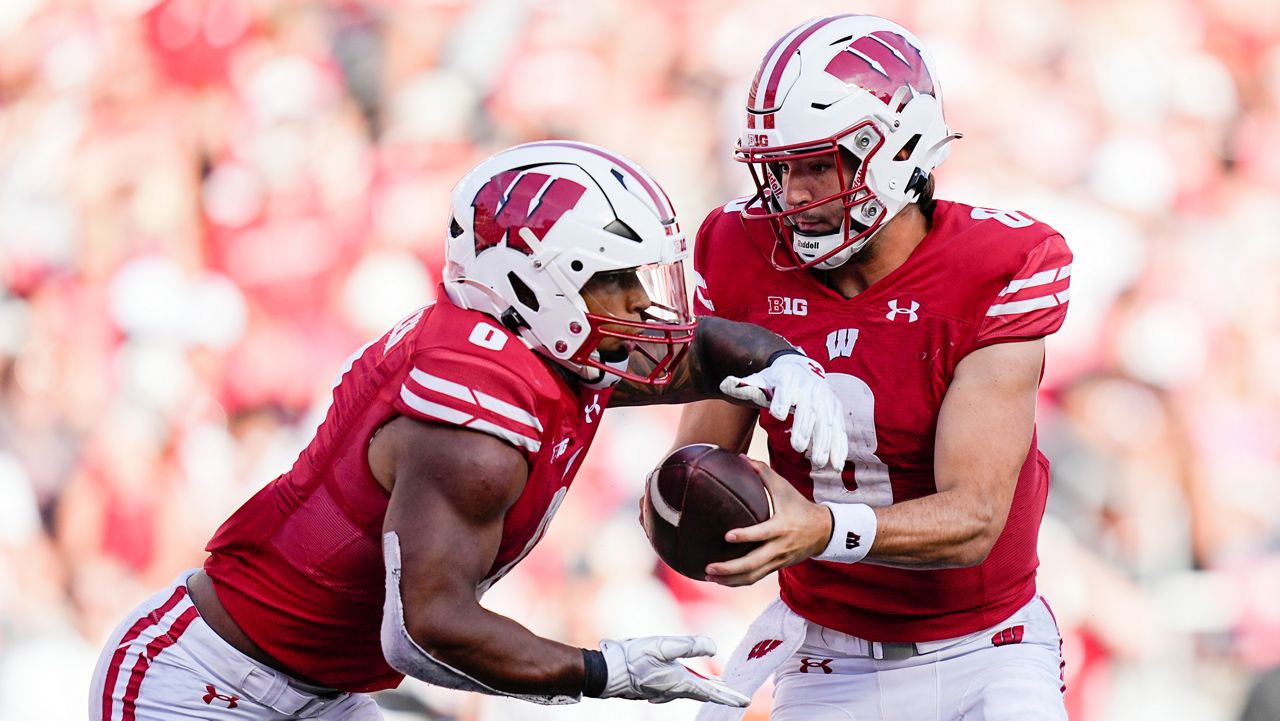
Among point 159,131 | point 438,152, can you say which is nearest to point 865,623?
point 438,152

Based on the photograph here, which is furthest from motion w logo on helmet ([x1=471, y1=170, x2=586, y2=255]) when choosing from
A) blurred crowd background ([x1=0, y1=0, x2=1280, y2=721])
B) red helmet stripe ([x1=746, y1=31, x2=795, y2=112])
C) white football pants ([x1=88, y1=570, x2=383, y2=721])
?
blurred crowd background ([x1=0, y1=0, x2=1280, y2=721])

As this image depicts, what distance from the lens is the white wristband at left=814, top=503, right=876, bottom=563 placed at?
91.0 inches

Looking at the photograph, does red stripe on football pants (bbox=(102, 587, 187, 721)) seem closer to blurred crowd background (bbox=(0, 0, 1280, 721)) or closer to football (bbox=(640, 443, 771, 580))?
football (bbox=(640, 443, 771, 580))

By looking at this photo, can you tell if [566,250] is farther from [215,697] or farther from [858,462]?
[215,697]

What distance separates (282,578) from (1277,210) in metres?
3.18

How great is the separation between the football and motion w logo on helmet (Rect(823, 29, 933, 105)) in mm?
737

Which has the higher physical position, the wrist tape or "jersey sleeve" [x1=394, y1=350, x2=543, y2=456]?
"jersey sleeve" [x1=394, y1=350, x2=543, y2=456]

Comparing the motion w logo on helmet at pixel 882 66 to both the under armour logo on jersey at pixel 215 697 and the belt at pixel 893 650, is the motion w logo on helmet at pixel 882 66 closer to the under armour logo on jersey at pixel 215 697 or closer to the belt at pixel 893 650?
→ the belt at pixel 893 650

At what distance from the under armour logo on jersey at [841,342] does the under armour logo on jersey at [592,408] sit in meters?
0.49

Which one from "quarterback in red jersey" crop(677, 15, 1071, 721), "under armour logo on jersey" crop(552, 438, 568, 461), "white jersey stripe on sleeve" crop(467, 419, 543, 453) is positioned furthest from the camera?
"quarterback in red jersey" crop(677, 15, 1071, 721)

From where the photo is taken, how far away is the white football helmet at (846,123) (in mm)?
2586

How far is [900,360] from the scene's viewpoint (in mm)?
2582

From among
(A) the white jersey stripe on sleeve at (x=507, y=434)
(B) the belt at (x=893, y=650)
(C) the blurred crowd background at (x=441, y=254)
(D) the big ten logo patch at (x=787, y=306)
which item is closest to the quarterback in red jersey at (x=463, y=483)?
(A) the white jersey stripe on sleeve at (x=507, y=434)

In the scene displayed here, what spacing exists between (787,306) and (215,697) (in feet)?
3.98
